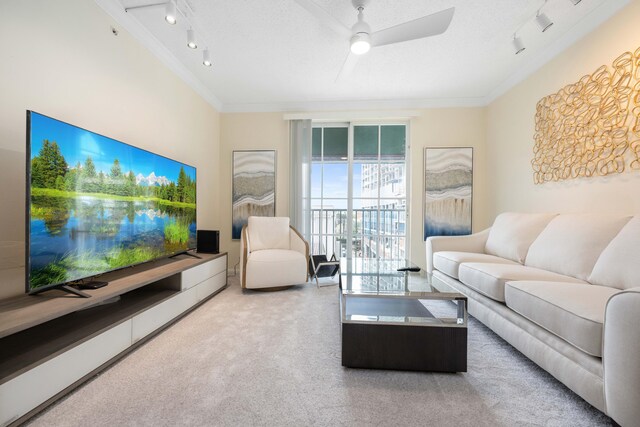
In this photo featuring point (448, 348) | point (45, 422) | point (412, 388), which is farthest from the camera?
point (448, 348)

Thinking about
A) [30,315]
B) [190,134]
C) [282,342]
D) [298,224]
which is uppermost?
[190,134]

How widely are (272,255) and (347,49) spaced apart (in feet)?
7.52

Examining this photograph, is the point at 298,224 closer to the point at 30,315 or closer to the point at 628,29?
the point at 30,315

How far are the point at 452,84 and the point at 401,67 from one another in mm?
896

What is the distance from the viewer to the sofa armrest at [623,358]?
90 cm

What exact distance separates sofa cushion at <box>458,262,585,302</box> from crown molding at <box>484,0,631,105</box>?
80.8 inches

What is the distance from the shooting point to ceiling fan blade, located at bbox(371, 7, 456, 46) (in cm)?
173

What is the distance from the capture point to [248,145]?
4.01 metres

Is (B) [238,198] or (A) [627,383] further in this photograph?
(B) [238,198]

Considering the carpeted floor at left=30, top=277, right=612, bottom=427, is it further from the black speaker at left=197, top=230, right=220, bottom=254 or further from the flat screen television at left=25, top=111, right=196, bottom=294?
the black speaker at left=197, top=230, right=220, bottom=254

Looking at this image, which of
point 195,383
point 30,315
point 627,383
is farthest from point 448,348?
point 30,315

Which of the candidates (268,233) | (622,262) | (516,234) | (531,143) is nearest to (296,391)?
(622,262)

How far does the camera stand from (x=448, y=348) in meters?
1.43

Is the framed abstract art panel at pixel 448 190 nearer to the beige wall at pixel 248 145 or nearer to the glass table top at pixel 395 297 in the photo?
the glass table top at pixel 395 297
